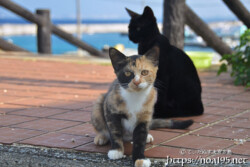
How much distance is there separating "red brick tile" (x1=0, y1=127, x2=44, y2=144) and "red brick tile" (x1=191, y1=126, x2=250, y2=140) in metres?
1.61

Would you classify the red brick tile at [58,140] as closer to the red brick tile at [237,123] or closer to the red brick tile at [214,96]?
the red brick tile at [237,123]

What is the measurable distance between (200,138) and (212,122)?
666mm

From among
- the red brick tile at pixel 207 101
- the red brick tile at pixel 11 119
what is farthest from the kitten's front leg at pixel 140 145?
the red brick tile at pixel 207 101

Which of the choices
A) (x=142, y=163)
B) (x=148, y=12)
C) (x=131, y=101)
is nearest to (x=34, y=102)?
(x=148, y=12)

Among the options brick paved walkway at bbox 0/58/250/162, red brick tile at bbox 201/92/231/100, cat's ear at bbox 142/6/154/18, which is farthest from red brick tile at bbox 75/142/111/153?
red brick tile at bbox 201/92/231/100

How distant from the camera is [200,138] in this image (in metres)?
3.89

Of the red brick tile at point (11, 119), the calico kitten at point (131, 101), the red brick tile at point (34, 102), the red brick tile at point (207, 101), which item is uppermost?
the calico kitten at point (131, 101)

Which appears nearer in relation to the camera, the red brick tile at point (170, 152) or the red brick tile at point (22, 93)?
the red brick tile at point (170, 152)

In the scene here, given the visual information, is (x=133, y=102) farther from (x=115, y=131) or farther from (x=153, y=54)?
(x=153, y=54)

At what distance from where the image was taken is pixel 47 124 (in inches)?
171

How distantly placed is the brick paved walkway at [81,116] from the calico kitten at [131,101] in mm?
204

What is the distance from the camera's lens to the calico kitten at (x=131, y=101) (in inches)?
128

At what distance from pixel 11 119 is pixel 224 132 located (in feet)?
7.49

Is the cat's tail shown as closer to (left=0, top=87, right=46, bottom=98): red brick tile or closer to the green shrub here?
(left=0, top=87, right=46, bottom=98): red brick tile
